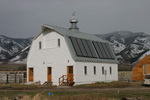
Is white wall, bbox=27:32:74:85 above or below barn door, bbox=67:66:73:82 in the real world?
above

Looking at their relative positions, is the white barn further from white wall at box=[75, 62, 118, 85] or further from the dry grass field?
the dry grass field

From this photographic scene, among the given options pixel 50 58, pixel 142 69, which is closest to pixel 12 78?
pixel 50 58

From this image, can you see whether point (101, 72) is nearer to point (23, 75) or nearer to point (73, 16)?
point (73, 16)

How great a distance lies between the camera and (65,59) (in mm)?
37531

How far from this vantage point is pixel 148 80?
33.0 metres

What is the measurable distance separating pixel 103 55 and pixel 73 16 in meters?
9.21

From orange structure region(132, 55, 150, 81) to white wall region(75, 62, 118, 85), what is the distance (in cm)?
361

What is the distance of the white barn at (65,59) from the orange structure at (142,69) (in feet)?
15.5

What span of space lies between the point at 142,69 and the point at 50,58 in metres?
16.0

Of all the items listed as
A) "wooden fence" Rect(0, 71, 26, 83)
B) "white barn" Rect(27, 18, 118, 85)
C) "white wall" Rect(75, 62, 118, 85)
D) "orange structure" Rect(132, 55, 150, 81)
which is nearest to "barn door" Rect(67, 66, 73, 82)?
"white barn" Rect(27, 18, 118, 85)

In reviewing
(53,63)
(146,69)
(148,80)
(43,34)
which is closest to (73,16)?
(43,34)

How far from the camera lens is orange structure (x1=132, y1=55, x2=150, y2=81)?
44469mm

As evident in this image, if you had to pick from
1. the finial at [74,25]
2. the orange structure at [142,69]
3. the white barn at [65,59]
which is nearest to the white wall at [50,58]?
the white barn at [65,59]

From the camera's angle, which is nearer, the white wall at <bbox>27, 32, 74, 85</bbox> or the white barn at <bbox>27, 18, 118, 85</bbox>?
the white barn at <bbox>27, 18, 118, 85</bbox>
